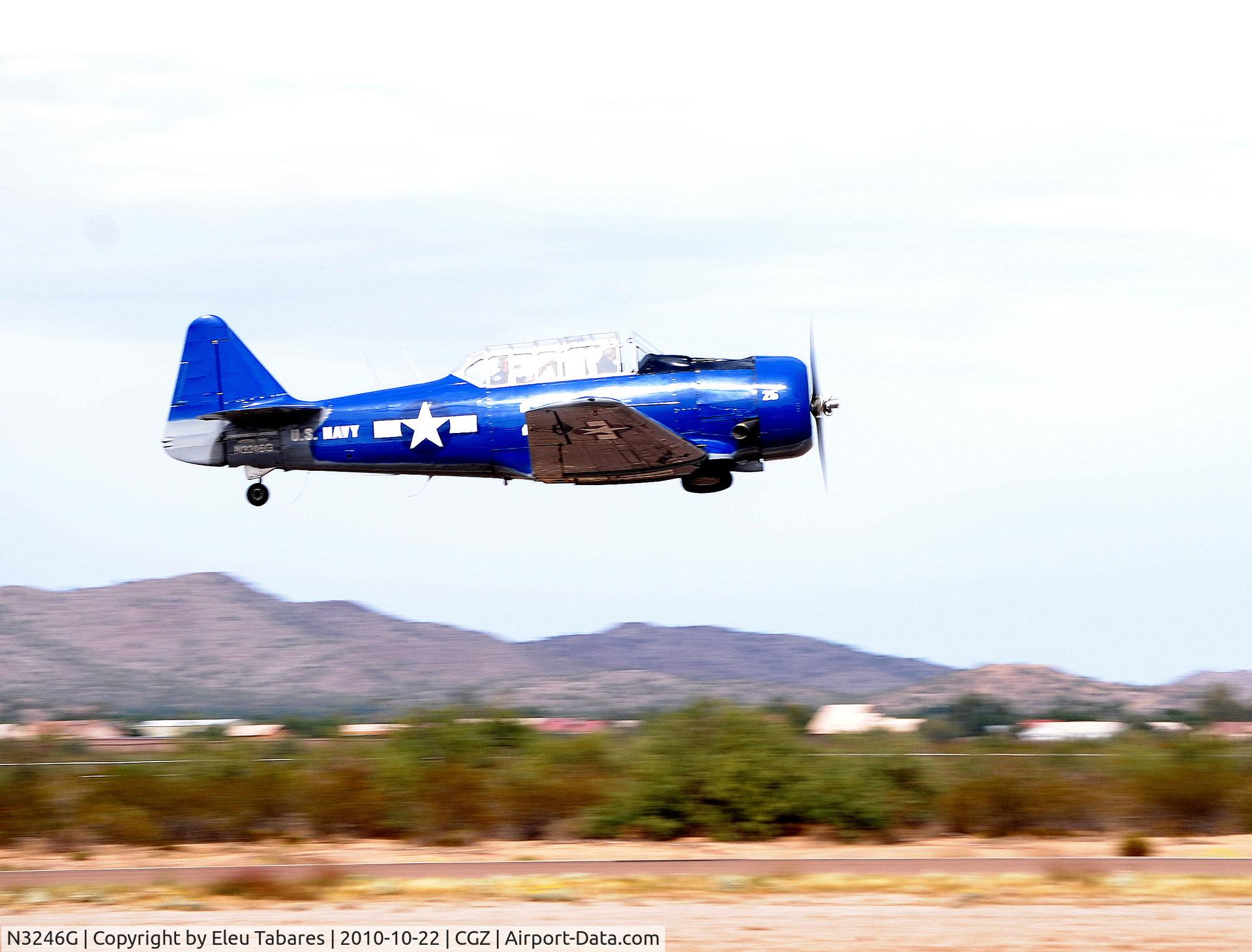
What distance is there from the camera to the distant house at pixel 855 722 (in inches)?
719

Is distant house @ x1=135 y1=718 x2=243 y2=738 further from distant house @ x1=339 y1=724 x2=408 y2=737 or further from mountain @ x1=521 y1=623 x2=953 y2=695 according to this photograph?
mountain @ x1=521 y1=623 x2=953 y2=695

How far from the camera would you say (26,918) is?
10.7 metres

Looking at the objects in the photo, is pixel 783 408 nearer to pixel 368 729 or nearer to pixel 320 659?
pixel 368 729

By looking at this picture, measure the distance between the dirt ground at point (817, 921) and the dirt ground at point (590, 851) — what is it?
8.59 ft

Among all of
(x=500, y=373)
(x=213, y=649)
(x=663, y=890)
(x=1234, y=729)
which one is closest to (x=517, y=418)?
(x=500, y=373)

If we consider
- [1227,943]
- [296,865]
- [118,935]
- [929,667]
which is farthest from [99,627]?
[1227,943]

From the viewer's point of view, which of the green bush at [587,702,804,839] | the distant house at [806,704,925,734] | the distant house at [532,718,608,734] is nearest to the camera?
the green bush at [587,702,804,839]

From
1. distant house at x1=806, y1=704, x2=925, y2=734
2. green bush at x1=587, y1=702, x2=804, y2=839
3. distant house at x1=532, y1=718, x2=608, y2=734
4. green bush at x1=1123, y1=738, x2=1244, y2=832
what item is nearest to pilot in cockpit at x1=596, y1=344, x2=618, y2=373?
green bush at x1=587, y1=702, x2=804, y2=839

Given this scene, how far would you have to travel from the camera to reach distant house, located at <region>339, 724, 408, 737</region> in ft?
57.5

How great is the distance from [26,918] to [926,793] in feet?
31.1

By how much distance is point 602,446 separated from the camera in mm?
15953

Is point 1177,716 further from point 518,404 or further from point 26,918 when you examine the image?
point 26,918

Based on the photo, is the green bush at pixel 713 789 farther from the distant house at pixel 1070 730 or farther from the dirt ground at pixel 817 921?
the distant house at pixel 1070 730

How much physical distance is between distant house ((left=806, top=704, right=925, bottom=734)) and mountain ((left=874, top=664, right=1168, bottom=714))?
3.55 ft
